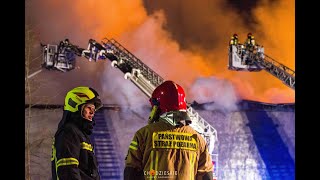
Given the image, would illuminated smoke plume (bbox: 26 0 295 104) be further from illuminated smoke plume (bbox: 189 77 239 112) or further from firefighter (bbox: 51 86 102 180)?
firefighter (bbox: 51 86 102 180)

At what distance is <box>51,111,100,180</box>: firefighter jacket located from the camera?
4.71 metres

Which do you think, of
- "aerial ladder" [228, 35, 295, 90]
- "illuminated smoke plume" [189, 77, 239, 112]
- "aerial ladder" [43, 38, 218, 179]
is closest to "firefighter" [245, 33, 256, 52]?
"aerial ladder" [228, 35, 295, 90]

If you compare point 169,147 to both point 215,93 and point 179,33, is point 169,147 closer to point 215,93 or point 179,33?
point 215,93

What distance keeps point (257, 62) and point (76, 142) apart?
230 centimetres

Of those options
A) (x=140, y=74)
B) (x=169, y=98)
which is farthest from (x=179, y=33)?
(x=169, y=98)

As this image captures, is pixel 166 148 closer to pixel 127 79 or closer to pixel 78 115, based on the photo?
pixel 78 115

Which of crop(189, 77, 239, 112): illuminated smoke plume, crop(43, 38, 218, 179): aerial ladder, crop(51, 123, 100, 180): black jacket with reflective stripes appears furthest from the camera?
crop(189, 77, 239, 112): illuminated smoke plume

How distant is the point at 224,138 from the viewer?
20.0 feet

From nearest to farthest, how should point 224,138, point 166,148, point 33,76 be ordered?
1. point 166,148
2. point 33,76
3. point 224,138

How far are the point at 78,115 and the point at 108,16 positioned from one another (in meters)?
1.31

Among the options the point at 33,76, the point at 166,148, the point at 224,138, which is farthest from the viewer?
the point at 224,138

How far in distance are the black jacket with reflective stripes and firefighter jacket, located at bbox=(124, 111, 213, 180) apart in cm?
32

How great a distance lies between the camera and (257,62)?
20.6 feet
